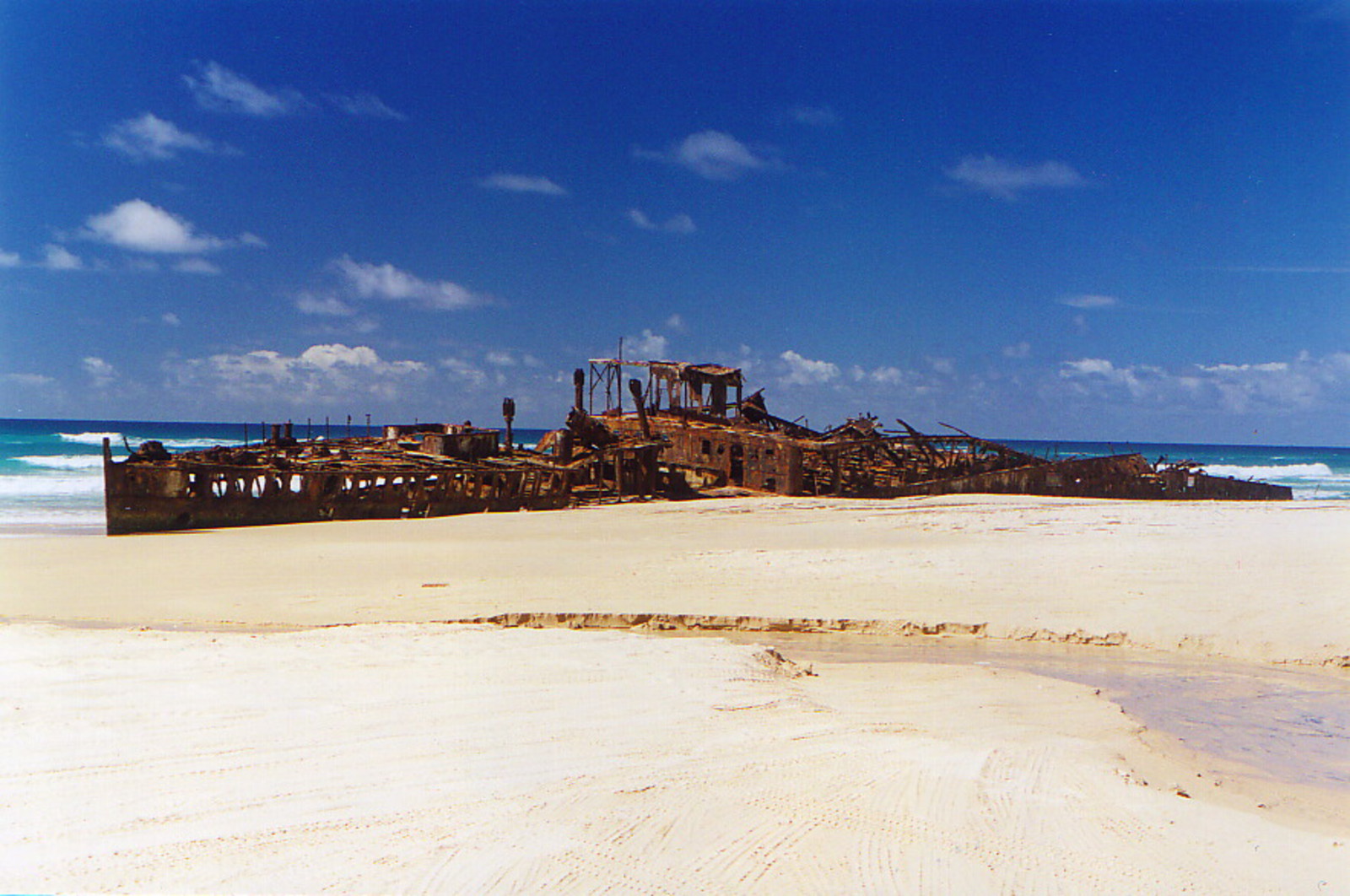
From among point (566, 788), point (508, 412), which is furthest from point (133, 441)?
point (566, 788)

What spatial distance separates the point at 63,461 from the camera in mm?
54094

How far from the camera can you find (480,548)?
15.4 meters

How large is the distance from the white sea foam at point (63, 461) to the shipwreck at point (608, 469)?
2882cm

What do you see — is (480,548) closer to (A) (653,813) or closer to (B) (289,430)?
(A) (653,813)

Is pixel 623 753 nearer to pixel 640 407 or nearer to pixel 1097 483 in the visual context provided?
pixel 640 407

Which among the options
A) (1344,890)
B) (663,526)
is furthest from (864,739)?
(663,526)

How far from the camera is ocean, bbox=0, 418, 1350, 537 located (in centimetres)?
2786

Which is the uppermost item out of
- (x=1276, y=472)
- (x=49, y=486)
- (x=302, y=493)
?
(x=49, y=486)

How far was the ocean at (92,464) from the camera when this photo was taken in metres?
27.9

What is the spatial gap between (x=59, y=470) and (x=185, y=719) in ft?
175

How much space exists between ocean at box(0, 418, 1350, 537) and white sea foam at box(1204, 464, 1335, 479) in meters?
0.07

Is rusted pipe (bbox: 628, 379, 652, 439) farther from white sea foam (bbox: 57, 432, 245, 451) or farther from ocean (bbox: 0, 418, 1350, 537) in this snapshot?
white sea foam (bbox: 57, 432, 245, 451)

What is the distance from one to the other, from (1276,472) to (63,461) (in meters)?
85.9

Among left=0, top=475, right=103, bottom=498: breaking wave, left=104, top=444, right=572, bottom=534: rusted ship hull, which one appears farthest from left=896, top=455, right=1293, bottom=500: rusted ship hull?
left=0, top=475, right=103, bottom=498: breaking wave
